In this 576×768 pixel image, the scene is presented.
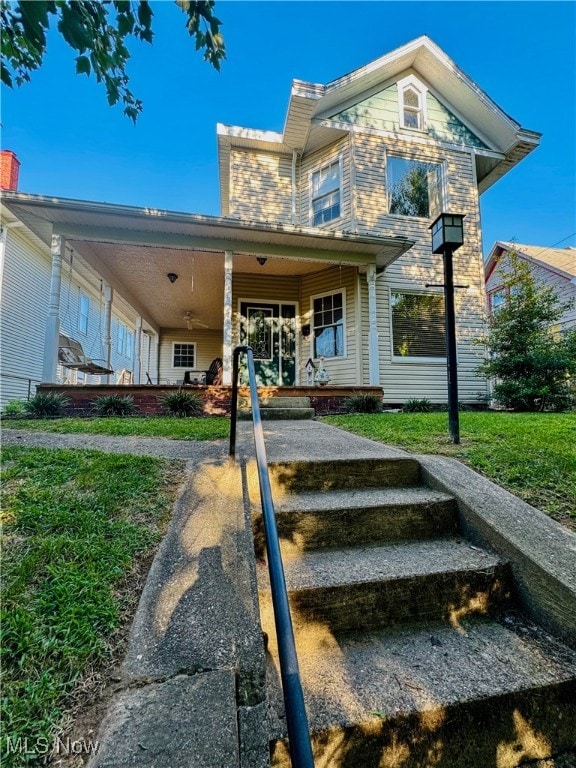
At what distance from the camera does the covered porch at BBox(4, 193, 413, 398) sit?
21.1 ft

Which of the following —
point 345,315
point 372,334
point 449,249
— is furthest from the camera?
point 345,315

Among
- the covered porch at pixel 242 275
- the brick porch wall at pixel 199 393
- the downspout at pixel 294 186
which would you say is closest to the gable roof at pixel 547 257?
the downspout at pixel 294 186

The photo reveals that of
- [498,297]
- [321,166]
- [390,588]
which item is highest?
[321,166]

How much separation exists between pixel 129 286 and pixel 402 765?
10.5 m

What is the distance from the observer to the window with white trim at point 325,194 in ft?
30.8

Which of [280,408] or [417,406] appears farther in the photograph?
[417,406]

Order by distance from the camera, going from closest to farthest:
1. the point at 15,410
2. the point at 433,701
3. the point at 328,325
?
the point at 433,701 → the point at 15,410 → the point at 328,325

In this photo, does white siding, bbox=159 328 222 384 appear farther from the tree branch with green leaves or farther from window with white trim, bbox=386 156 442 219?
the tree branch with green leaves

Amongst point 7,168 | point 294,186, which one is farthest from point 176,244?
point 7,168

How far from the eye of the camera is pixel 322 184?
969 cm

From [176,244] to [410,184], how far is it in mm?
6683

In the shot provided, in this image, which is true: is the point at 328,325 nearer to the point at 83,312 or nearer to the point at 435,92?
→ the point at 435,92

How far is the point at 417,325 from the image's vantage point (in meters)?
9.30

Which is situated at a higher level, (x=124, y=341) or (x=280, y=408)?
(x=124, y=341)
